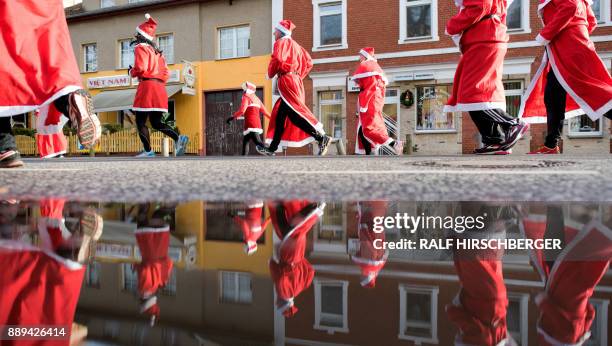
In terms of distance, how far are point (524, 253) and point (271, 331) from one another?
1.75 ft

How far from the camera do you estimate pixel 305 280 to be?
708mm

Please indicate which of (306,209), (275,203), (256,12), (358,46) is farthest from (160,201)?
(256,12)

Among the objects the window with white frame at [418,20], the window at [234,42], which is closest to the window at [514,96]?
the window with white frame at [418,20]

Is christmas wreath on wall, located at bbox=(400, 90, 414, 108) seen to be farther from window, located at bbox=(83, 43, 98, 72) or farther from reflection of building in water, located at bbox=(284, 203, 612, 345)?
reflection of building in water, located at bbox=(284, 203, 612, 345)

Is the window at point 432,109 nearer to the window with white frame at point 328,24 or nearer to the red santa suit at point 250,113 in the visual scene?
the window with white frame at point 328,24

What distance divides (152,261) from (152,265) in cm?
3

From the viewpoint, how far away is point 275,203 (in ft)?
5.23

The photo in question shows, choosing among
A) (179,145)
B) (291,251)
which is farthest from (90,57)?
(291,251)

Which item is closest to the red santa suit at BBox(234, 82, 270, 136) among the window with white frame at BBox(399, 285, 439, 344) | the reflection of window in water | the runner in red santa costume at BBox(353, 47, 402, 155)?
the runner in red santa costume at BBox(353, 47, 402, 155)

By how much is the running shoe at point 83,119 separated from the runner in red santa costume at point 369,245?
2.25m

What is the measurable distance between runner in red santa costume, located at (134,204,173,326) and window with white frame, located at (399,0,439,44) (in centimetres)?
1647

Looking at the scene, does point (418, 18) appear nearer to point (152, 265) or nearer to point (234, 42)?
point (234, 42)

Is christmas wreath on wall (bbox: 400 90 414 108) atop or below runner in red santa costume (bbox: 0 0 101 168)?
atop

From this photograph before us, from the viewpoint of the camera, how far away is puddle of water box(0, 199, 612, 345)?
0.54 meters
